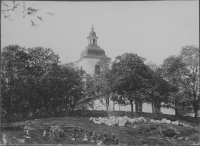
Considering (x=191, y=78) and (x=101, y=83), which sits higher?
(x=101, y=83)

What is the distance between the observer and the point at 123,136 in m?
12.6

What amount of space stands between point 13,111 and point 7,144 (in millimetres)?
4189

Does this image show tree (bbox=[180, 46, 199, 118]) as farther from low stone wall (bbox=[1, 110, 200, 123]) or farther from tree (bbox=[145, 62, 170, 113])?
tree (bbox=[145, 62, 170, 113])

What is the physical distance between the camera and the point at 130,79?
20406 millimetres

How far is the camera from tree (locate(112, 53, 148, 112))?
2023cm

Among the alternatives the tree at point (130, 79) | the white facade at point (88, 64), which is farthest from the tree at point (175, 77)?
the white facade at point (88, 64)

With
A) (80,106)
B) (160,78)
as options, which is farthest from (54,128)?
(160,78)

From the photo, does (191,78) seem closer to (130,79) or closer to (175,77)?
(175,77)

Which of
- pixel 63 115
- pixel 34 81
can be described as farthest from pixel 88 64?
pixel 34 81

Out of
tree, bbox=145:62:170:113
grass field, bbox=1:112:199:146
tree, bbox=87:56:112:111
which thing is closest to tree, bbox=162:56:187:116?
tree, bbox=145:62:170:113

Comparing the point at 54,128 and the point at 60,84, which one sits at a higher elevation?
the point at 60,84

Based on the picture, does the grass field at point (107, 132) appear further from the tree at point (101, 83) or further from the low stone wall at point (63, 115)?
the tree at point (101, 83)

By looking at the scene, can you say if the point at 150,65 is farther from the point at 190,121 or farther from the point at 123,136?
the point at 123,136

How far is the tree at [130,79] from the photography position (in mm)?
20234
